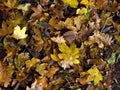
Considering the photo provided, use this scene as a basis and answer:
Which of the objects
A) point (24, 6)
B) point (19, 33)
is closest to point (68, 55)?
point (19, 33)

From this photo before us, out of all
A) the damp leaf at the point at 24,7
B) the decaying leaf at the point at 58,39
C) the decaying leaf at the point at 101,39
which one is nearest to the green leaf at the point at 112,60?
the decaying leaf at the point at 101,39

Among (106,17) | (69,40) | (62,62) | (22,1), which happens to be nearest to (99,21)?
(106,17)

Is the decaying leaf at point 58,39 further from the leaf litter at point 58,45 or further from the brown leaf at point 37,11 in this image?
the brown leaf at point 37,11

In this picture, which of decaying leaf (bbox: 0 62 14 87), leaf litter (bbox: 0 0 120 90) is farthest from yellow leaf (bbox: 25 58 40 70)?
decaying leaf (bbox: 0 62 14 87)

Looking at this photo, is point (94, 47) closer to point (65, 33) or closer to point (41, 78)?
point (65, 33)

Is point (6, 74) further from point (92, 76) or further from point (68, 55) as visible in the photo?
point (92, 76)

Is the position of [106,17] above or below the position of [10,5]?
below

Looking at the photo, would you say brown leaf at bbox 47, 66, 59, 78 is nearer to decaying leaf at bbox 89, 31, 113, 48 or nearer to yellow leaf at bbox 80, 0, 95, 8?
decaying leaf at bbox 89, 31, 113, 48

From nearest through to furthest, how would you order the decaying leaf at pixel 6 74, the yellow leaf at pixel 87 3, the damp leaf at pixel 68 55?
the decaying leaf at pixel 6 74 → the damp leaf at pixel 68 55 → the yellow leaf at pixel 87 3
